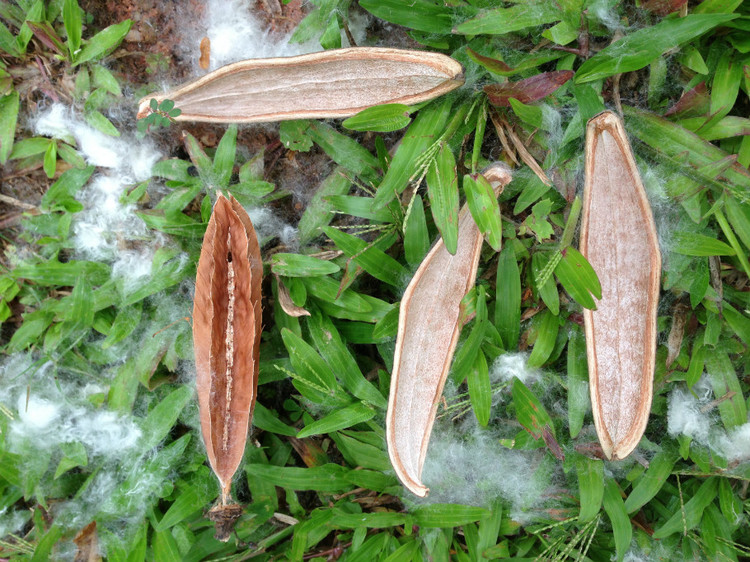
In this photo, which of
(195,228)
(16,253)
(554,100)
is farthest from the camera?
(16,253)

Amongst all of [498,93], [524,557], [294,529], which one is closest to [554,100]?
[498,93]

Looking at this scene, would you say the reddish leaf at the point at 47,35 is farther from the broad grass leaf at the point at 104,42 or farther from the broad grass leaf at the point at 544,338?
the broad grass leaf at the point at 544,338

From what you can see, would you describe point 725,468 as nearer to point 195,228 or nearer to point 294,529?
point 294,529

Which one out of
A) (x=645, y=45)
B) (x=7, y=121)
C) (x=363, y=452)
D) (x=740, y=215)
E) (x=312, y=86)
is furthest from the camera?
(x=7, y=121)

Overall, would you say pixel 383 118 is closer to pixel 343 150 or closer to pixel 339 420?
pixel 343 150

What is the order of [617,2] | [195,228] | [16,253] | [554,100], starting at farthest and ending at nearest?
[16,253] < [195,228] < [554,100] < [617,2]

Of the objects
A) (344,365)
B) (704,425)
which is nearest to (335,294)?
(344,365)
